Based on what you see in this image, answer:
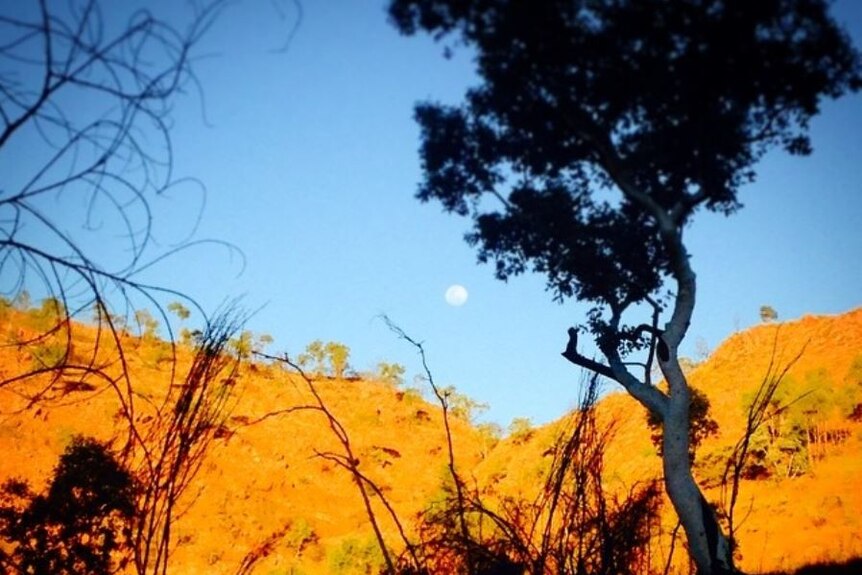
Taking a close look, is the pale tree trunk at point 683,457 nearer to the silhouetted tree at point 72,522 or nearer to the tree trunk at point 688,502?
the tree trunk at point 688,502

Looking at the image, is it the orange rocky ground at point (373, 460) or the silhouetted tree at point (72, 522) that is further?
the orange rocky ground at point (373, 460)

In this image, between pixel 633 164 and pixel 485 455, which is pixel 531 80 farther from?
pixel 485 455

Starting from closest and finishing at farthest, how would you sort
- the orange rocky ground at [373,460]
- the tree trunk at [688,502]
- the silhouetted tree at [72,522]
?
the tree trunk at [688,502] → the silhouetted tree at [72,522] → the orange rocky ground at [373,460]

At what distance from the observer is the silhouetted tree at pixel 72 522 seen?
377 inches

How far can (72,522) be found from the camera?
10.3 meters

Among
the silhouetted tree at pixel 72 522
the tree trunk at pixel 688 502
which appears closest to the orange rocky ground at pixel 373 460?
the silhouetted tree at pixel 72 522

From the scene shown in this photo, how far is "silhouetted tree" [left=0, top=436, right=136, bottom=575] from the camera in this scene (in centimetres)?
957

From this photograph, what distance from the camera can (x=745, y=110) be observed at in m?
4.56

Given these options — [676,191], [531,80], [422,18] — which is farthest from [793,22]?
[422,18]

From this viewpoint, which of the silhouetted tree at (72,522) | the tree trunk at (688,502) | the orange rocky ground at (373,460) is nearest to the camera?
the tree trunk at (688,502)

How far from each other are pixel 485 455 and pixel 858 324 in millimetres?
24683

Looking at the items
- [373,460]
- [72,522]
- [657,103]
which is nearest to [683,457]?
[657,103]

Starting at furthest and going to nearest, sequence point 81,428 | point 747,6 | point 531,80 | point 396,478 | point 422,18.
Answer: point 396,478, point 81,428, point 531,80, point 422,18, point 747,6

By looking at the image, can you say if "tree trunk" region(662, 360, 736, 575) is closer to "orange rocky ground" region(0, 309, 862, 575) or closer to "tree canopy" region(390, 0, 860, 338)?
"tree canopy" region(390, 0, 860, 338)
